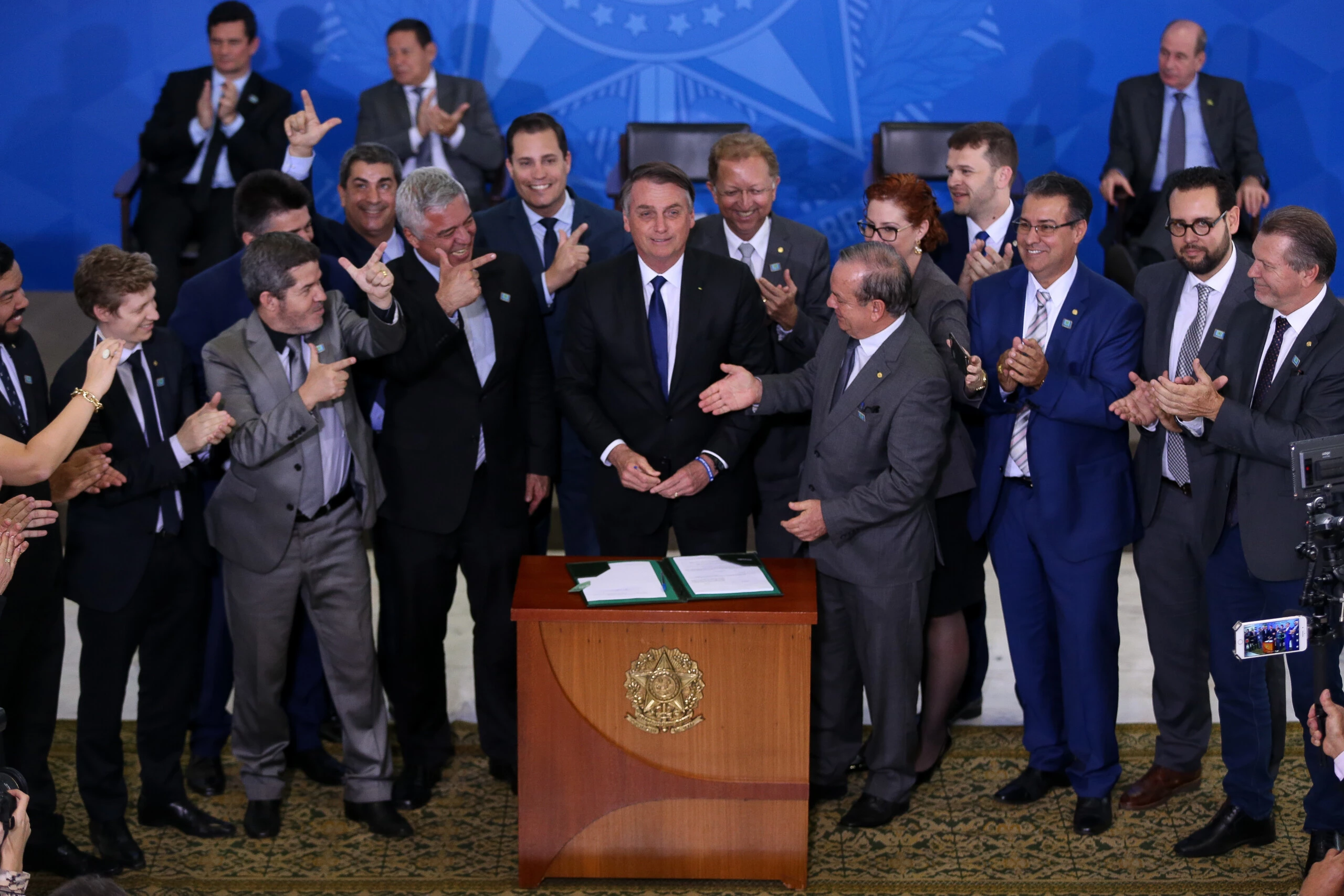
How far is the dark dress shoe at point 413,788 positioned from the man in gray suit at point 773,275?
1.27m

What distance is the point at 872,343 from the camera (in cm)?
392

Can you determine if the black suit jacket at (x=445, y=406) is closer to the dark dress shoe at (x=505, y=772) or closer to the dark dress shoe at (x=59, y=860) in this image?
the dark dress shoe at (x=505, y=772)

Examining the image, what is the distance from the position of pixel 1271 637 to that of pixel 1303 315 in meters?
0.89

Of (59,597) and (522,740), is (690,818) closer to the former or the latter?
(522,740)

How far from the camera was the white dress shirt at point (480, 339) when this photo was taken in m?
4.18

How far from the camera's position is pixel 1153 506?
4031 millimetres

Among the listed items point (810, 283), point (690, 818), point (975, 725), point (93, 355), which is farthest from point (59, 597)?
point (975, 725)

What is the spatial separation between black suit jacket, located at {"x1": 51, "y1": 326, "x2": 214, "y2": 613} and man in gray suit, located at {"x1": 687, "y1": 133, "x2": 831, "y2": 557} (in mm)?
1676

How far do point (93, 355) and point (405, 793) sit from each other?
5.31 ft

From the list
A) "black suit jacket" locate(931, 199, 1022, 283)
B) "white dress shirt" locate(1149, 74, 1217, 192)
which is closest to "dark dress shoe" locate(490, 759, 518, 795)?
"black suit jacket" locate(931, 199, 1022, 283)

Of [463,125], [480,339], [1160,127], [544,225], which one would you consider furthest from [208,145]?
[1160,127]

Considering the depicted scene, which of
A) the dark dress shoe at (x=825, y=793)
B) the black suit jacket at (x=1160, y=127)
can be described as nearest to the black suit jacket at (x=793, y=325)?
the dark dress shoe at (x=825, y=793)

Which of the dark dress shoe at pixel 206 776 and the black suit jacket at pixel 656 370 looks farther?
the dark dress shoe at pixel 206 776

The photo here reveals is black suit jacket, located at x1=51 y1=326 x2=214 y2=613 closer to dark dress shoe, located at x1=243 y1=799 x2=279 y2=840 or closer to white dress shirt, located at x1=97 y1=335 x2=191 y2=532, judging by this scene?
white dress shirt, located at x1=97 y1=335 x2=191 y2=532
